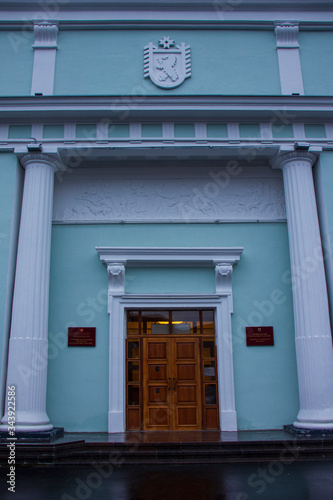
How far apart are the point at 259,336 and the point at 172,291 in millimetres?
1962

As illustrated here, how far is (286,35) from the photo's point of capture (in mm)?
9914

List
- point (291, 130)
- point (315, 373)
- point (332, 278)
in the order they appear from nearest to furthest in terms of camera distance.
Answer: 1. point (315, 373)
2. point (332, 278)
3. point (291, 130)

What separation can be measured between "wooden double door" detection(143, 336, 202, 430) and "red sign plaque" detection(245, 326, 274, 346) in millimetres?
1053

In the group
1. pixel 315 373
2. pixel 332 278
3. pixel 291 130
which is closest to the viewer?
pixel 315 373

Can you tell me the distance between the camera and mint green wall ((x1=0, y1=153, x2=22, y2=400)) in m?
8.21

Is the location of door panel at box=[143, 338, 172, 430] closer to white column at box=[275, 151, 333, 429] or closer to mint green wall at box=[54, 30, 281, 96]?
white column at box=[275, 151, 333, 429]

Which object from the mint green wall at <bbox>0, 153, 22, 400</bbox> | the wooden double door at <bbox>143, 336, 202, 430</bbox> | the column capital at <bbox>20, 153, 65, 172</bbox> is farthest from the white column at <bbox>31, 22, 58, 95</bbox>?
the wooden double door at <bbox>143, 336, 202, 430</bbox>

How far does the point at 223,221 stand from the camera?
31.3ft

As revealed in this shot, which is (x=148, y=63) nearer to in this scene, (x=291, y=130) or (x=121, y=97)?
(x=121, y=97)

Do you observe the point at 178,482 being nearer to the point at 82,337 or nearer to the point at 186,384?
the point at 186,384

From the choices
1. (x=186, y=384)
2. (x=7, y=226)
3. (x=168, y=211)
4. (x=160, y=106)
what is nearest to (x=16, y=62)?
(x=160, y=106)

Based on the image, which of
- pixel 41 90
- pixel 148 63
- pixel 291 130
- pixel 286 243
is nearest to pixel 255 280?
pixel 286 243

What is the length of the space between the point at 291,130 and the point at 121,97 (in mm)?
3499

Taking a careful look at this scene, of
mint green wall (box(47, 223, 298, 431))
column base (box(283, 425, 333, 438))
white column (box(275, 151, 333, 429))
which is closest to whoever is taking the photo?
column base (box(283, 425, 333, 438))
